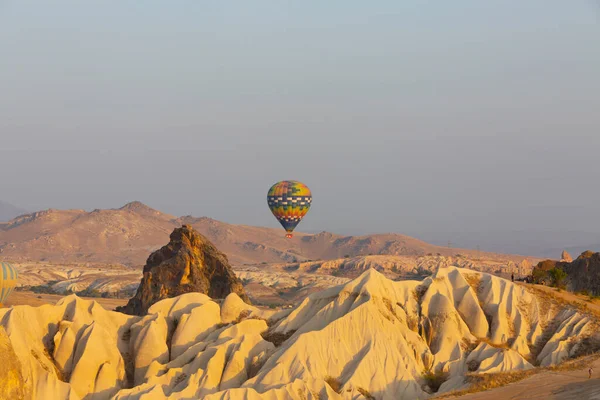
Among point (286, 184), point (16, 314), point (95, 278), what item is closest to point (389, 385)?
point (16, 314)

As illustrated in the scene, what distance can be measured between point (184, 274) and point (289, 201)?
152 ft

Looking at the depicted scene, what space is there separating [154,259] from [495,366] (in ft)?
153

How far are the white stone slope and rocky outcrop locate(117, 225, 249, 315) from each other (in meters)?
20.9

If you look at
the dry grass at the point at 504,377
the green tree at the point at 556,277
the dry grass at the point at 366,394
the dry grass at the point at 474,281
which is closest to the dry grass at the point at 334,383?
the dry grass at the point at 366,394

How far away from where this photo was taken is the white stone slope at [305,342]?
182 feet

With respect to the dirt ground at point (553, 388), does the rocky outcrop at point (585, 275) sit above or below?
above

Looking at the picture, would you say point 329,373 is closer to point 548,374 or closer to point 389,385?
point 389,385

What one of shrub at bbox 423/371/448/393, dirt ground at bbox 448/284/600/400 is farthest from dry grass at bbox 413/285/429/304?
dirt ground at bbox 448/284/600/400

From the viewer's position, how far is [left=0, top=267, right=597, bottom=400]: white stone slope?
55.5 meters

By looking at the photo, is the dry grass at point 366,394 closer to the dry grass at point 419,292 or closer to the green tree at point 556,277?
the dry grass at point 419,292

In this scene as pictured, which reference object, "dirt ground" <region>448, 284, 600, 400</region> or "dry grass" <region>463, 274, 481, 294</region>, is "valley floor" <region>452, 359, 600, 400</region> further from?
"dry grass" <region>463, 274, 481, 294</region>

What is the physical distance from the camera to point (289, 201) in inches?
5330

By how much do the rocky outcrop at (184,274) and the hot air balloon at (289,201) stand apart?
38.9 m

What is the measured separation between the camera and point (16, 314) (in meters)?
59.3
